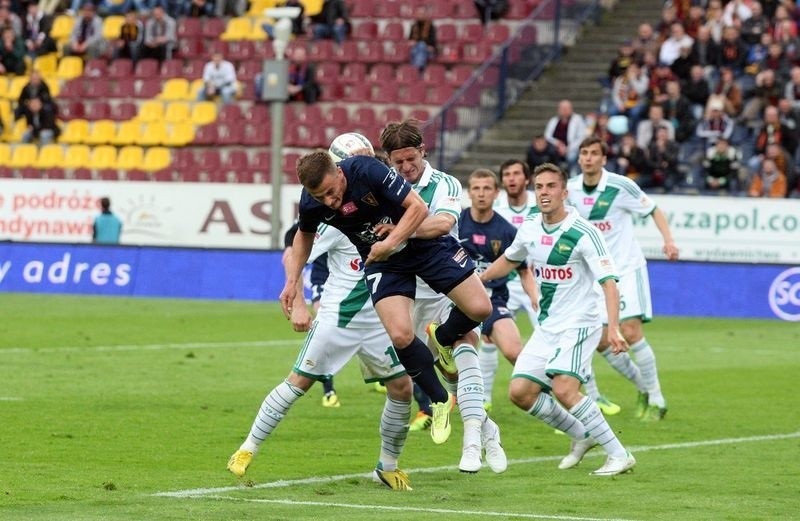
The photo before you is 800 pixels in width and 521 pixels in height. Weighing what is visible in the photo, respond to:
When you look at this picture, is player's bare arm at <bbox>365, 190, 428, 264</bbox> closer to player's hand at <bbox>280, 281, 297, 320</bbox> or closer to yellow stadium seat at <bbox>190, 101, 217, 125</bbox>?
player's hand at <bbox>280, 281, 297, 320</bbox>

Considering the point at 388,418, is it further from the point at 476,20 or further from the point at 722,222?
the point at 476,20

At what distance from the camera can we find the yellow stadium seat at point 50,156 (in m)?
35.3

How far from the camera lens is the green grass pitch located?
9.31 metres

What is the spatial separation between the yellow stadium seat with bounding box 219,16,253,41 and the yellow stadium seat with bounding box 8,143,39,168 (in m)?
4.83

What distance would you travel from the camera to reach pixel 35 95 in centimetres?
3541

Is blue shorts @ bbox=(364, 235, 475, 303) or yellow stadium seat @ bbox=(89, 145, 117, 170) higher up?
blue shorts @ bbox=(364, 235, 475, 303)

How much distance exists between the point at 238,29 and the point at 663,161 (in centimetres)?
1207

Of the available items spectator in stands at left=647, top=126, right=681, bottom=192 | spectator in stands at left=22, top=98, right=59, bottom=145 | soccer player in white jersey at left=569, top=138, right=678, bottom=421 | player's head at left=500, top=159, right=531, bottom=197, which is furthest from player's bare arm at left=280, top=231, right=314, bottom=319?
spectator in stands at left=22, top=98, right=59, bottom=145

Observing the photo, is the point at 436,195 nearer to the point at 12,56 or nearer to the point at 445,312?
the point at 445,312

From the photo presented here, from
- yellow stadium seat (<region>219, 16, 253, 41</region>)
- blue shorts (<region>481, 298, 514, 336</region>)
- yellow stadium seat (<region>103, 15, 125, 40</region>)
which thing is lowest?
yellow stadium seat (<region>103, 15, 125, 40</region>)

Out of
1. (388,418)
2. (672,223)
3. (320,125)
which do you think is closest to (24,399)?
(388,418)

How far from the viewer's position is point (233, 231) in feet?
105

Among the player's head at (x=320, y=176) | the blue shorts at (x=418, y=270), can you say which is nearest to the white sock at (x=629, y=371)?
the blue shorts at (x=418, y=270)

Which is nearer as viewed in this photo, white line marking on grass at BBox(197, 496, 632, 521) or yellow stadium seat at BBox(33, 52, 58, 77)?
white line marking on grass at BBox(197, 496, 632, 521)
